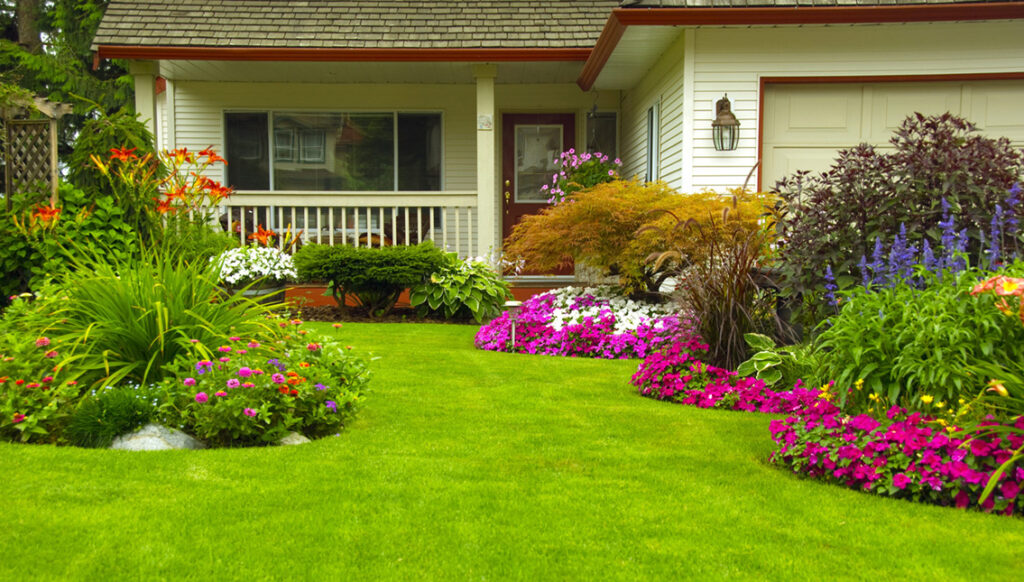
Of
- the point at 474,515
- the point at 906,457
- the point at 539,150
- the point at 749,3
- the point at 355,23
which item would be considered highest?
the point at 355,23

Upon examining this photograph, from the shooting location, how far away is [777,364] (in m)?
5.62

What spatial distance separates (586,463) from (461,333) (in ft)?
17.5

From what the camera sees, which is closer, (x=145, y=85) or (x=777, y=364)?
(x=777, y=364)

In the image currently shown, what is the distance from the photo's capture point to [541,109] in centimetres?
1325

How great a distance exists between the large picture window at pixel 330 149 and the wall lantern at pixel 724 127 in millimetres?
5071

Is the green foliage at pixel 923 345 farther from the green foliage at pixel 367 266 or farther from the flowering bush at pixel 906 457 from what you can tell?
the green foliage at pixel 367 266

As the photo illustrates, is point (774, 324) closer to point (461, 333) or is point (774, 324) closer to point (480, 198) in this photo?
point (461, 333)

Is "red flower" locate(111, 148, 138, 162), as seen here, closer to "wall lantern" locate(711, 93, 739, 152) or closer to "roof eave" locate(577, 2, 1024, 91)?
"roof eave" locate(577, 2, 1024, 91)

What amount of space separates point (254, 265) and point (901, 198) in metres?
6.75

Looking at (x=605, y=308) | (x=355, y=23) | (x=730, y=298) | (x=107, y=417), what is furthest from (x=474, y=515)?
(x=355, y=23)

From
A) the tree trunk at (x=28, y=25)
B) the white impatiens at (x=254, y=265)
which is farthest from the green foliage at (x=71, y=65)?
the white impatiens at (x=254, y=265)

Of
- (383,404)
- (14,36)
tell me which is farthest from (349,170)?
(14,36)

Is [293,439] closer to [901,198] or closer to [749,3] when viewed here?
[901,198]

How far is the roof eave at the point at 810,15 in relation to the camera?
8836 millimetres
